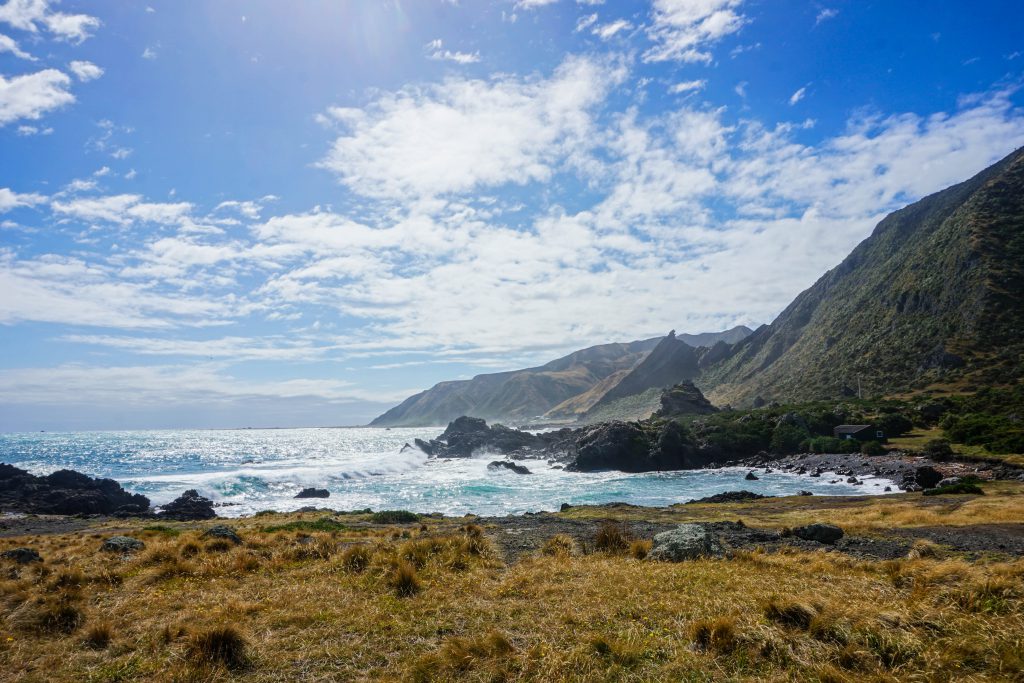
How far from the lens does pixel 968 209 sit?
112375mm

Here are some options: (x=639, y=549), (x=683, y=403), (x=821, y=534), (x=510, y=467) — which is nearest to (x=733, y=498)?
(x=821, y=534)

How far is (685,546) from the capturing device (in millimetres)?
13203

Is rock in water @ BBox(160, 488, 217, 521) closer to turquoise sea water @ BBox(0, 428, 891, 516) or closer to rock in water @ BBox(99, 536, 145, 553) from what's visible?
turquoise sea water @ BBox(0, 428, 891, 516)

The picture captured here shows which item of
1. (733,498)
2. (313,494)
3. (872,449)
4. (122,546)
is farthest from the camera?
(313,494)

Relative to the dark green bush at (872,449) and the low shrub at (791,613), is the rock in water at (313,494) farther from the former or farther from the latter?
the dark green bush at (872,449)

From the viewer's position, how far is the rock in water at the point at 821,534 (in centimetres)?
1697

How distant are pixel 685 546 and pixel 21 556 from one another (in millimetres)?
18165

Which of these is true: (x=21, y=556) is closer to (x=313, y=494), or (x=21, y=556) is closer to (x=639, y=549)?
(x=639, y=549)

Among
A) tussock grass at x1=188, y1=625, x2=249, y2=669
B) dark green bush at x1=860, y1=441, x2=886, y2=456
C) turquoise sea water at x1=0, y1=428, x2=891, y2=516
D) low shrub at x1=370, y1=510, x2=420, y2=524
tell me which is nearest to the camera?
tussock grass at x1=188, y1=625, x2=249, y2=669

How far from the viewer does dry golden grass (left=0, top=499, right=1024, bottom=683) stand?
627 cm

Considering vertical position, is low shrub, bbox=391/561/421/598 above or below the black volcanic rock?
above

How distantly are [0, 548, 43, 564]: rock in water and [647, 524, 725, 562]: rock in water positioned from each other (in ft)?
55.4

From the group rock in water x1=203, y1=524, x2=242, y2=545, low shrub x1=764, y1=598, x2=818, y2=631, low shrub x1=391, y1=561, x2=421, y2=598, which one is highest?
low shrub x1=764, y1=598, x2=818, y2=631

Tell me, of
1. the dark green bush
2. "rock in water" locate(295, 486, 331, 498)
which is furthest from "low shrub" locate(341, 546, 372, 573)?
the dark green bush
